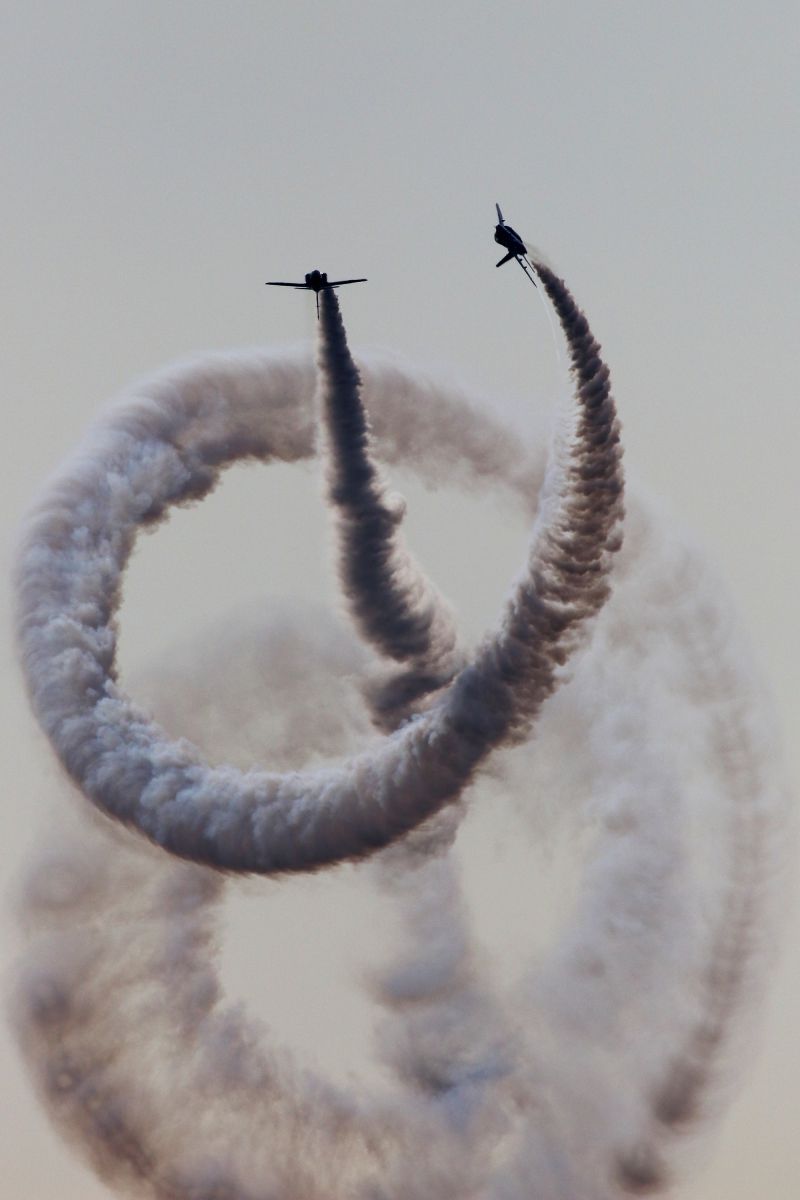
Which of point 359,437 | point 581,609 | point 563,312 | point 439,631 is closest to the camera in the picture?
point 563,312

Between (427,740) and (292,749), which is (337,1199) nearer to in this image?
(292,749)

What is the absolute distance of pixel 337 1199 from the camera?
52.0 meters

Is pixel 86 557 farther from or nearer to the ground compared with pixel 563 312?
nearer to the ground

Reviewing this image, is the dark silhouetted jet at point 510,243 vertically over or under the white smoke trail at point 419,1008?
over

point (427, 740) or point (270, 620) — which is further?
point (270, 620)

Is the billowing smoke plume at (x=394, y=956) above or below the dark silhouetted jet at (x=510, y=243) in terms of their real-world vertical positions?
below

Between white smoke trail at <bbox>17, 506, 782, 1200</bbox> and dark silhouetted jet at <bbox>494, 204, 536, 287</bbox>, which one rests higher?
dark silhouetted jet at <bbox>494, 204, 536, 287</bbox>

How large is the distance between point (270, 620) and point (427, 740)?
39.5 feet

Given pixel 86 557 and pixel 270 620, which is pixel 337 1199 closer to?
pixel 270 620

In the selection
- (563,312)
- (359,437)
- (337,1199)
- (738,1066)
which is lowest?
(337,1199)

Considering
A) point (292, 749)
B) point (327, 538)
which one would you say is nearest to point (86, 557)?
point (327, 538)

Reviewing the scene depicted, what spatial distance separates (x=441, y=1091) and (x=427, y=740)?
1480 centimetres

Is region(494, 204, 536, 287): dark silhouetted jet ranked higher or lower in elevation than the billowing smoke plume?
higher

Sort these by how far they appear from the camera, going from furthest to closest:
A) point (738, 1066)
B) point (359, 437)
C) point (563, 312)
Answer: point (738, 1066)
point (359, 437)
point (563, 312)
